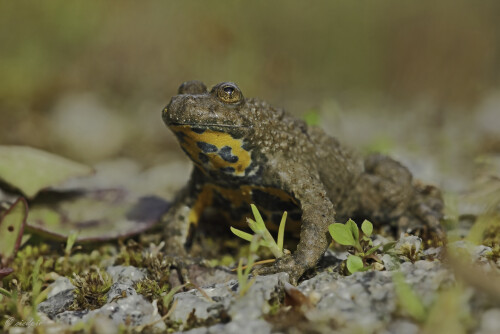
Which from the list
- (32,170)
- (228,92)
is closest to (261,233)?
(228,92)

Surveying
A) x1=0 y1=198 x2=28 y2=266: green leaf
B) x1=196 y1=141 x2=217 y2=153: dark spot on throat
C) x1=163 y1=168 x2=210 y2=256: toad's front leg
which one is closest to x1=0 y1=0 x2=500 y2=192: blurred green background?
x1=163 y1=168 x2=210 y2=256: toad's front leg

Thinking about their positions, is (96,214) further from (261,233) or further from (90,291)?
(261,233)

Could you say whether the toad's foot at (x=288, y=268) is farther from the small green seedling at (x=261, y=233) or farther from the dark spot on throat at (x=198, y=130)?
the dark spot on throat at (x=198, y=130)

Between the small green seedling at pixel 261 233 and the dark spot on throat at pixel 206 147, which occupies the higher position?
the dark spot on throat at pixel 206 147

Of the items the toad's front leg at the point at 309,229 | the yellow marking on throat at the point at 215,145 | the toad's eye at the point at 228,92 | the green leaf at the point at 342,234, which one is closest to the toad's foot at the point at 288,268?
the toad's front leg at the point at 309,229

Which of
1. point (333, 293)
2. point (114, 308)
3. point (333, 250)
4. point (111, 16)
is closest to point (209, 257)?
point (333, 250)
